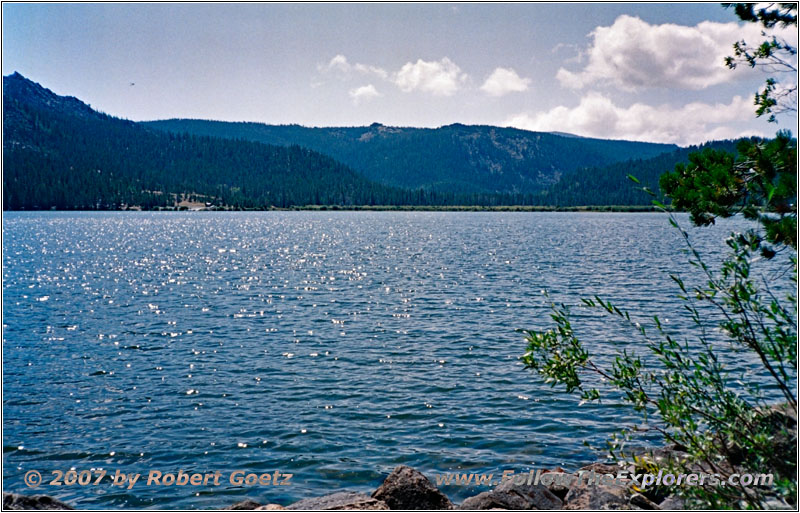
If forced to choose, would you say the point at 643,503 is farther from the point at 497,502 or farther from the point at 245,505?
the point at 245,505

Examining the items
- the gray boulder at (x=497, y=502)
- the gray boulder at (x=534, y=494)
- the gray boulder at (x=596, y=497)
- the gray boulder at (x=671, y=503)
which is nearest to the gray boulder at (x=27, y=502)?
the gray boulder at (x=497, y=502)

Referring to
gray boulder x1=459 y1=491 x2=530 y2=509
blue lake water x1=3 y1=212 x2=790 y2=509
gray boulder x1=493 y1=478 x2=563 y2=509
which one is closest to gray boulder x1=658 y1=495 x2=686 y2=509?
gray boulder x1=493 y1=478 x2=563 y2=509

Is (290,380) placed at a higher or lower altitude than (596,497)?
lower

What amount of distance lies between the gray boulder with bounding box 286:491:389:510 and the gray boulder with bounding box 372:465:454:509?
28 cm

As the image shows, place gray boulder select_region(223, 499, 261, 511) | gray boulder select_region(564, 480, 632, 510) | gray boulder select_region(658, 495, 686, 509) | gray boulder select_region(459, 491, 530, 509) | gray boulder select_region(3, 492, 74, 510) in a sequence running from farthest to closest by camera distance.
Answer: gray boulder select_region(223, 499, 261, 511), gray boulder select_region(459, 491, 530, 509), gray boulder select_region(658, 495, 686, 509), gray boulder select_region(564, 480, 632, 510), gray boulder select_region(3, 492, 74, 510)

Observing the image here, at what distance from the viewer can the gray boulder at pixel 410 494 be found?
41.3ft

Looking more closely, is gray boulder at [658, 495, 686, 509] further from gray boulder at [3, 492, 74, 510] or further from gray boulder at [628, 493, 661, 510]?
gray boulder at [3, 492, 74, 510]

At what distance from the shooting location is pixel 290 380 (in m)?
22.9

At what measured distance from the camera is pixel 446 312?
3697 centimetres

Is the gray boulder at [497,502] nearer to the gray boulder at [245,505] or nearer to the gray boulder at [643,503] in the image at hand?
the gray boulder at [643,503]

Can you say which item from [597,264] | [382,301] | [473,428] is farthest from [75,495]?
[597,264]

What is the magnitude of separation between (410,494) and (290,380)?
11193 mm

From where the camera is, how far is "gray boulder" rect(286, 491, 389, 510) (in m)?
12.2

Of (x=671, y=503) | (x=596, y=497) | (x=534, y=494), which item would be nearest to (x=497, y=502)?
(x=534, y=494)
